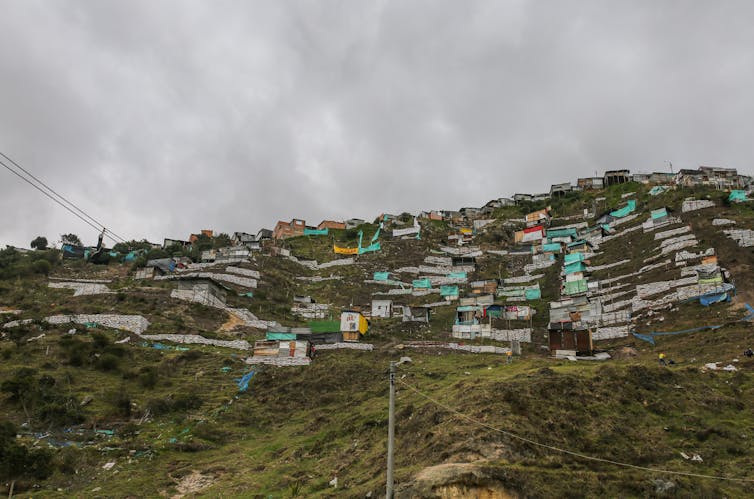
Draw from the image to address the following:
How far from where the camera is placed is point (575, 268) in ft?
210

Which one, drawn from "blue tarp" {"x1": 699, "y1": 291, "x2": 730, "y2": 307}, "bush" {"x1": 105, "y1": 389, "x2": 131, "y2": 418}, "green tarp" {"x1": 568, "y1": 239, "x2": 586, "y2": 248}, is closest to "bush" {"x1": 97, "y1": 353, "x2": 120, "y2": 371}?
"bush" {"x1": 105, "y1": 389, "x2": 131, "y2": 418}

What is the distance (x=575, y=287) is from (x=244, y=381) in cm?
3925

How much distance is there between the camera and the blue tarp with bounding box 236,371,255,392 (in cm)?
3875

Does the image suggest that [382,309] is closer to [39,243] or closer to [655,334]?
[655,334]

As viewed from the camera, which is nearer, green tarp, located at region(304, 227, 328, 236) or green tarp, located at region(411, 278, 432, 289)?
green tarp, located at region(411, 278, 432, 289)

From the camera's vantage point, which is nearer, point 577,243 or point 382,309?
point 382,309

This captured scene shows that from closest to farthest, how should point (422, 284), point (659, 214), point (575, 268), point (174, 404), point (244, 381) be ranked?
point (174, 404)
point (244, 381)
point (575, 268)
point (659, 214)
point (422, 284)

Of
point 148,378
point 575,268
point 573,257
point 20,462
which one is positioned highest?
point 573,257

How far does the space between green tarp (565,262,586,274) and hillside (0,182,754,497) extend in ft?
4.58

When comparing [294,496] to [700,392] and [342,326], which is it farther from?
[342,326]

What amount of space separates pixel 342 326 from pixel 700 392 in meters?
32.2

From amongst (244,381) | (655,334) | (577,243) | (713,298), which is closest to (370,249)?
(577,243)

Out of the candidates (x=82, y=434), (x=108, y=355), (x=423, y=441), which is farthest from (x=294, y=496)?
(x=108, y=355)

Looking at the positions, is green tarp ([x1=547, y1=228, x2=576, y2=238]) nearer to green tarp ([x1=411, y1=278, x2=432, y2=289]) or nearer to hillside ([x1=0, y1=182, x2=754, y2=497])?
hillside ([x1=0, y1=182, x2=754, y2=497])
